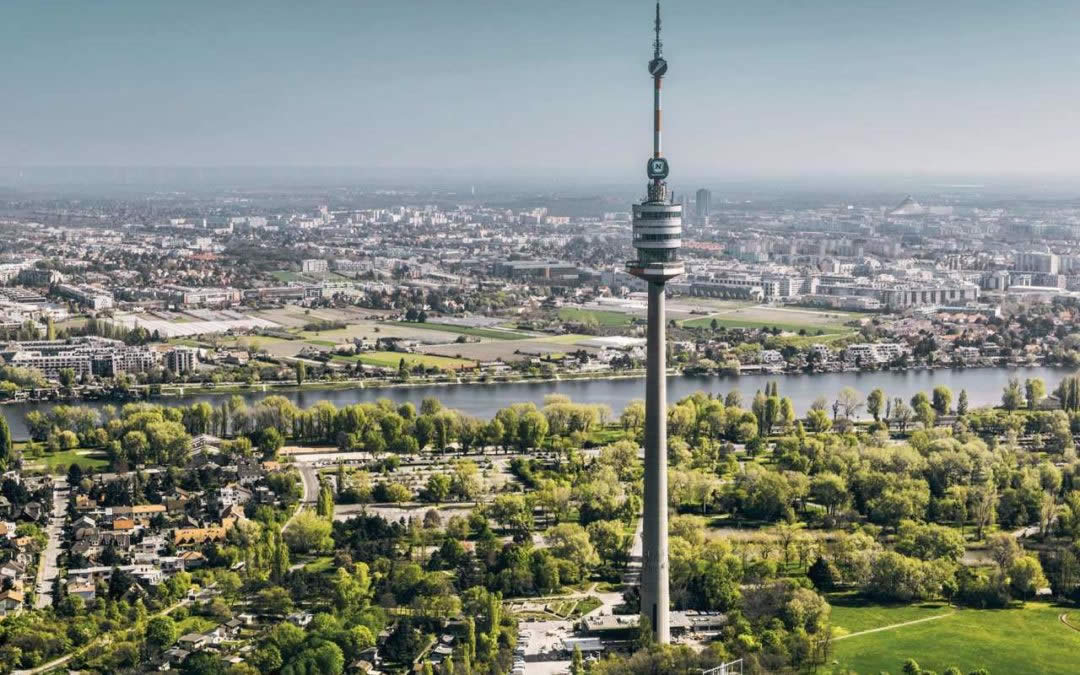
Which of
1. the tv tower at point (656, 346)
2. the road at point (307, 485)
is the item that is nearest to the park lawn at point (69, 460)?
the road at point (307, 485)

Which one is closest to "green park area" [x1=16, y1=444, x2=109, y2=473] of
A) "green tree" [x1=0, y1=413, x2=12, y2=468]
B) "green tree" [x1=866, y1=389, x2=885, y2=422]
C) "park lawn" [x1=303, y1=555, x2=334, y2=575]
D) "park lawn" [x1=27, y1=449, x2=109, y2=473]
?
"park lawn" [x1=27, y1=449, x2=109, y2=473]

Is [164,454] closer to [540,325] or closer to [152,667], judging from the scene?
[152,667]

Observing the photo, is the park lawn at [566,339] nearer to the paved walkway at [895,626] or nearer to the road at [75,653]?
the paved walkway at [895,626]

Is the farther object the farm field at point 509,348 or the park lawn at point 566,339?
the park lawn at point 566,339

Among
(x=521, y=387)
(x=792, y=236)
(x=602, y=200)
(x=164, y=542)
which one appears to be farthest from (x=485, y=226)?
(x=164, y=542)

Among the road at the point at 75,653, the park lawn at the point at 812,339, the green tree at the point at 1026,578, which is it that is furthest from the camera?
the park lawn at the point at 812,339

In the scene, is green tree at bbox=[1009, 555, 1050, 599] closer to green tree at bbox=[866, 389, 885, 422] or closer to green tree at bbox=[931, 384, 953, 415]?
green tree at bbox=[866, 389, 885, 422]

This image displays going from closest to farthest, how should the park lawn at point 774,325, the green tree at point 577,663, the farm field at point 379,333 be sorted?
1. the green tree at point 577,663
2. the farm field at point 379,333
3. the park lawn at point 774,325
